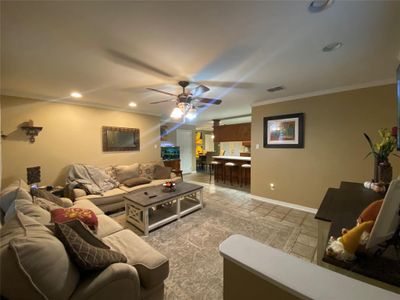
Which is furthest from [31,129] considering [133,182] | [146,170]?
[146,170]

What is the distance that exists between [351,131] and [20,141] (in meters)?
6.24

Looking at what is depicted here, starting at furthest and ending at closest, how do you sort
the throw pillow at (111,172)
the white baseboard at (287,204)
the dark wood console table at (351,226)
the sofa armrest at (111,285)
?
the throw pillow at (111,172), the white baseboard at (287,204), the sofa armrest at (111,285), the dark wood console table at (351,226)

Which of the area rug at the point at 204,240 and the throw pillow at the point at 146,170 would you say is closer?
the area rug at the point at 204,240

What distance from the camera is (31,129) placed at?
3338 mm

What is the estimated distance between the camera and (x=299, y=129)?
3.62m

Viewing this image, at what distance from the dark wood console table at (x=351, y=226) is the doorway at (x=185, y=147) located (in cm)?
627

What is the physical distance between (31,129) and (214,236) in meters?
4.03

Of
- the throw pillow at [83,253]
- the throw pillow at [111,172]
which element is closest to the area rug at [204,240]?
the throw pillow at [83,253]

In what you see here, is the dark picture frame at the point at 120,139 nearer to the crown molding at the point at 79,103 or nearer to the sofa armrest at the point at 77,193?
the crown molding at the point at 79,103

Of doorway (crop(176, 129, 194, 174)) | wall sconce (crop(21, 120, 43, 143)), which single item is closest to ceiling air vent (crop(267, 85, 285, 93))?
wall sconce (crop(21, 120, 43, 143))

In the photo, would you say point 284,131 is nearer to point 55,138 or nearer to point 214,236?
point 214,236

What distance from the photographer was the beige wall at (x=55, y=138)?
3.19 meters

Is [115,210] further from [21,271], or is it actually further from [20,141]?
[21,271]

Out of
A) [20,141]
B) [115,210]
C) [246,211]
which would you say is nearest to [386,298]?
[246,211]
